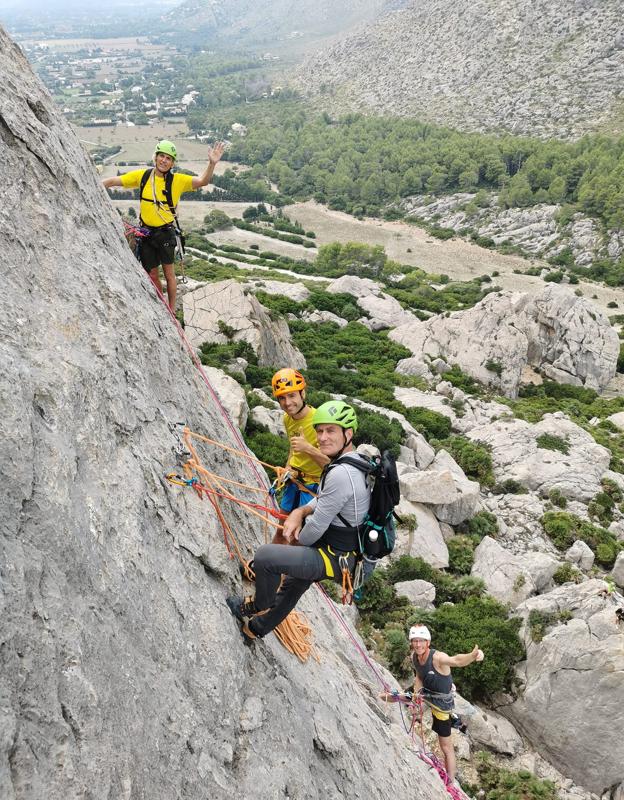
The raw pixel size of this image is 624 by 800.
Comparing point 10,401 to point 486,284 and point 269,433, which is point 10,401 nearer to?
point 269,433

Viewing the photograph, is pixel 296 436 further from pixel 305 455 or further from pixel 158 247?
pixel 158 247

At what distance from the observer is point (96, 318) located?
18.0 feet

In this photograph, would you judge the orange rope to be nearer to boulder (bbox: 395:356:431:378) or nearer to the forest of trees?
boulder (bbox: 395:356:431:378)

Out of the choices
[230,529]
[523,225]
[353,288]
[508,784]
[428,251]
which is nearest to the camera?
[230,529]

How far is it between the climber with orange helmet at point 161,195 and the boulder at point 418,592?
10037mm

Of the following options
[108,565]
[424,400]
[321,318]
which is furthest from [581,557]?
[321,318]

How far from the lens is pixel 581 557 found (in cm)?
1833

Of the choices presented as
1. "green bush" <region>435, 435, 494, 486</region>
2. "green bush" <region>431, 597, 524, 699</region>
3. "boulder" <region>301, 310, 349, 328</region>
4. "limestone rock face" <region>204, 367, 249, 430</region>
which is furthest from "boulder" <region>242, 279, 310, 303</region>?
"green bush" <region>431, 597, 524, 699</region>

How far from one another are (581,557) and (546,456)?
6.52 m

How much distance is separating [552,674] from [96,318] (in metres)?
11.5

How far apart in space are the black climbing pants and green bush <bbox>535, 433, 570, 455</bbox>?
2166 centimetres

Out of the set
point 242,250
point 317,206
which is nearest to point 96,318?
point 242,250

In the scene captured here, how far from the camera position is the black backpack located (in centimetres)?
543

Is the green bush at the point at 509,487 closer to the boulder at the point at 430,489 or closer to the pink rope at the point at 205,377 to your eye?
the boulder at the point at 430,489
